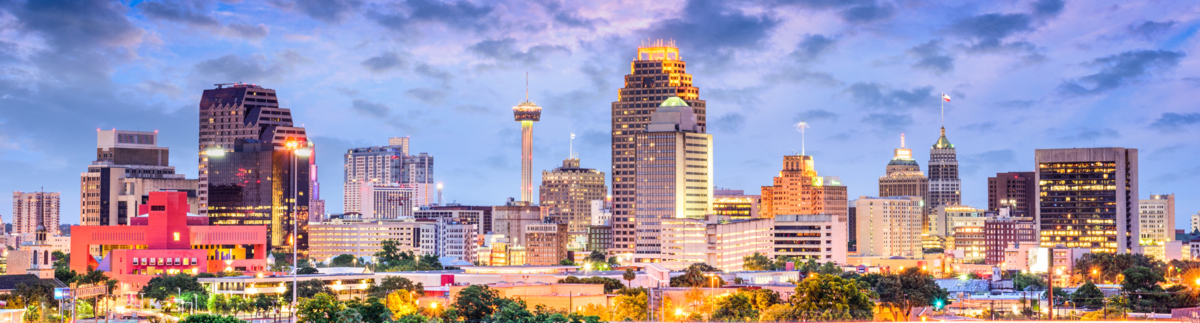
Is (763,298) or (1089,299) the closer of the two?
(763,298)

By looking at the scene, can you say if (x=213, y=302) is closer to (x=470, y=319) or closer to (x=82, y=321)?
(x=82, y=321)

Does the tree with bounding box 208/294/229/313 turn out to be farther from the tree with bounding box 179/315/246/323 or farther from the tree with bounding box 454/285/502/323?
the tree with bounding box 179/315/246/323

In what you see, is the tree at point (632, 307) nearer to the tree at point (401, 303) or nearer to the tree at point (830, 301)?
the tree at point (830, 301)

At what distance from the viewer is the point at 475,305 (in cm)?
13788

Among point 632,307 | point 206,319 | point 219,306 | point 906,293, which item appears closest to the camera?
point 206,319

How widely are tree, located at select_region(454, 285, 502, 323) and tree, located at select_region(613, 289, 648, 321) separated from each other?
27.5 meters

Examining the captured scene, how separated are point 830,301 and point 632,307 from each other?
2527 centimetres

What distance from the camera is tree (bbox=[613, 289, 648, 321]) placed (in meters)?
165

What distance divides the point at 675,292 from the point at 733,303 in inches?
652

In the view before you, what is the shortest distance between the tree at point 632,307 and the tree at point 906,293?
31.4 metres

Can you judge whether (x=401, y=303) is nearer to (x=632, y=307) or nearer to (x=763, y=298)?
(x=632, y=307)

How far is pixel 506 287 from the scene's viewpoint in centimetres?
17675

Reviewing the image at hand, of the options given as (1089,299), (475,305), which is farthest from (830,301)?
(1089,299)

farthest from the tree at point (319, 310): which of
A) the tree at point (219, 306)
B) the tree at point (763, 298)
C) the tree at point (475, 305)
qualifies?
the tree at point (219, 306)
